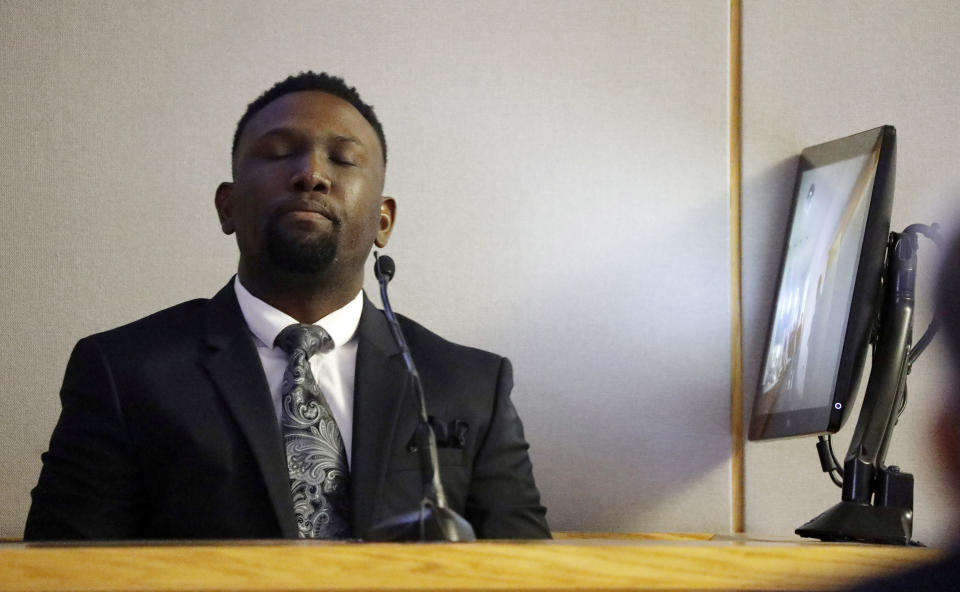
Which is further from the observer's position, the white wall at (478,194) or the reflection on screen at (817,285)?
the white wall at (478,194)

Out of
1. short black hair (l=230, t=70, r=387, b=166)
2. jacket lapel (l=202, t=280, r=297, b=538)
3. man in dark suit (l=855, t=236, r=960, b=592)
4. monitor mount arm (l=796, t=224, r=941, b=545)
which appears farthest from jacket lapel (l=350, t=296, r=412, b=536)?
man in dark suit (l=855, t=236, r=960, b=592)

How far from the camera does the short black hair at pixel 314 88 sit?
207cm

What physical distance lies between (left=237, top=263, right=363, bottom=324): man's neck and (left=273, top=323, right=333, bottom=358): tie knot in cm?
5

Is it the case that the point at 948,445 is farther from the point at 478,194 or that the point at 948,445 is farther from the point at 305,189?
the point at 478,194

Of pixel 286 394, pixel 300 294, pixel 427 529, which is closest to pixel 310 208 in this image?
pixel 300 294

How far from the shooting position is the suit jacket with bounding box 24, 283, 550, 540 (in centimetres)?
→ 169

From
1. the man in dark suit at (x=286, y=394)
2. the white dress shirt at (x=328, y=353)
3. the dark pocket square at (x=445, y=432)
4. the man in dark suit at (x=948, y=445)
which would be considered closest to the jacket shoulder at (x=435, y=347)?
the man in dark suit at (x=286, y=394)

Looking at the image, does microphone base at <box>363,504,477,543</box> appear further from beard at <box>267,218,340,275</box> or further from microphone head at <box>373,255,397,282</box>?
beard at <box>267,218,340,275</box>

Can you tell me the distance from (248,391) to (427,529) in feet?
2.19

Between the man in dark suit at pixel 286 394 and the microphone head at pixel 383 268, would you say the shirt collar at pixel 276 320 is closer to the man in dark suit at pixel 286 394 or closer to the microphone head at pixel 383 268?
the man in dark suit at pixel 286 394

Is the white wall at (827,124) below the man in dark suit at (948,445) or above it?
above

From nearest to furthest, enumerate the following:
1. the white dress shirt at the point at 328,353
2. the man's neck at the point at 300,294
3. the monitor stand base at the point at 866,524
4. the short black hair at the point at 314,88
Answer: the monitor stand base at the point at 866,524 < the white dress shirt at the point at 328,353 < the man's neck at the point at 300,294 < the short black hair at the point at 314,88

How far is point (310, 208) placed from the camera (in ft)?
6.48

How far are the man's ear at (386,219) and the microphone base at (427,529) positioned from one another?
926 millimetres
